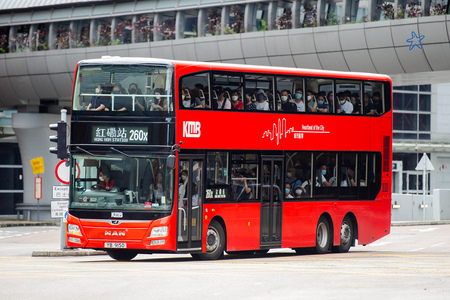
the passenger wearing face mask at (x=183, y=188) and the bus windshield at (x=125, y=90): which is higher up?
the bus windshield at (x=125, y=90)

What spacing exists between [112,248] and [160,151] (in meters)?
2.04

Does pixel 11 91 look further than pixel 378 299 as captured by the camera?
Yes

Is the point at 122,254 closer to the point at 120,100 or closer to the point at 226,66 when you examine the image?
the point at 120,100

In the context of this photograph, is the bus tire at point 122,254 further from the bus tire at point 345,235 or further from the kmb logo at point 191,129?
the bus tire at point 345,235

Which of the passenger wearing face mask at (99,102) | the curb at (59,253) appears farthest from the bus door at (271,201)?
the curb at (59,253)

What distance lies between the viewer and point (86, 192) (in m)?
19.7

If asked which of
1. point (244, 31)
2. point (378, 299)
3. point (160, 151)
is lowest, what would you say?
point (378, 299)

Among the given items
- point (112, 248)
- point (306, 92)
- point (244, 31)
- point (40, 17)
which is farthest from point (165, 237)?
point (40, 17)

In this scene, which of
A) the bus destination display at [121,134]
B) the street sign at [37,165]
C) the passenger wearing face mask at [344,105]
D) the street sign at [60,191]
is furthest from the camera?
the street sign at [37,165]

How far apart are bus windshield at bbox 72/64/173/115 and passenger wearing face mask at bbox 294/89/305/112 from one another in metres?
3.74

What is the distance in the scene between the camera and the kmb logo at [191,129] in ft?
64.9

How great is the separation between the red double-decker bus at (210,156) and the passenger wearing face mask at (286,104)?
1.0 inches

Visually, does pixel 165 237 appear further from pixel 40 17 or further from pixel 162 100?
pixel 40 17

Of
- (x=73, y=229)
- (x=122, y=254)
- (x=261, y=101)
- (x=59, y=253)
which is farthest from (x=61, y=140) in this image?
(x=59, y=253)
